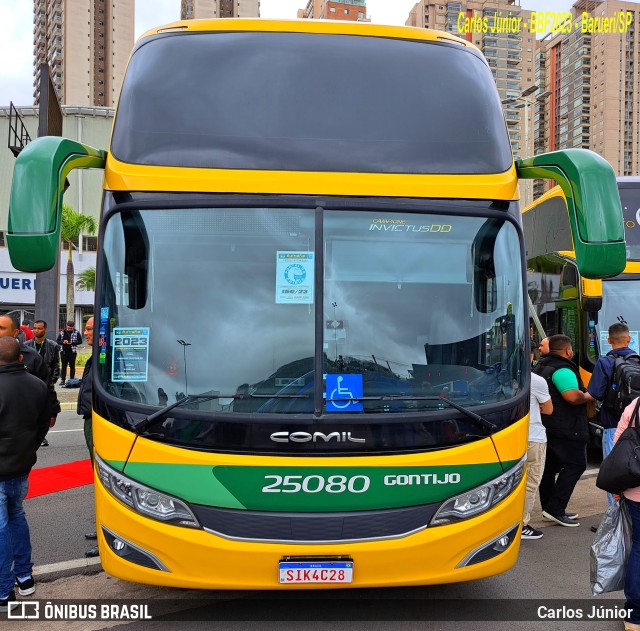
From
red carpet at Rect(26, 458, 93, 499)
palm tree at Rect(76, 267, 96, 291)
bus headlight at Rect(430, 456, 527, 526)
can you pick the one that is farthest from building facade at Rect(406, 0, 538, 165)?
bus headlight at Rect(430, 456, 527, 526)

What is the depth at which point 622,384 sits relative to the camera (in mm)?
5609

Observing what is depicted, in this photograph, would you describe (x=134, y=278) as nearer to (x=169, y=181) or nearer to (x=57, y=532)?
(x=169, y=181)

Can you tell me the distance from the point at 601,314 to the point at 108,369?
7.22 metres

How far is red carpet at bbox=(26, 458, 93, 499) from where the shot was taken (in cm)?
816

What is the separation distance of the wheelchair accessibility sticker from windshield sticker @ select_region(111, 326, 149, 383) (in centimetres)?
101

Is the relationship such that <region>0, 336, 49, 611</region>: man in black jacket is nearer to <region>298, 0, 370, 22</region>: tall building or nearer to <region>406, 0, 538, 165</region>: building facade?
<region>406, 0, 538, 165</region>: building facade

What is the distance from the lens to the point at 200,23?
4871 millimetres

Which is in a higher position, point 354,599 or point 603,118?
point 603,118

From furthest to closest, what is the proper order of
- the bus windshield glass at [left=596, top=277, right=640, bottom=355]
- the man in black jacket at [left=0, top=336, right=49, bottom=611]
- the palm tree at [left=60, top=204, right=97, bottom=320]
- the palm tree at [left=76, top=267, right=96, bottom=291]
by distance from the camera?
1. the palm tree at [left=76, top=267, right=96, bottom=291]
2. the palm tree at [left=60, top=204, right=97, bottom=320]
3. the bus windshield glass at [left=596, top=277, right=640, bottom=355]
4. the man in black jacket at [left=0, top=336, right=49, bottom=611]

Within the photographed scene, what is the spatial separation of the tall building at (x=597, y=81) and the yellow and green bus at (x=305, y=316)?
269ft

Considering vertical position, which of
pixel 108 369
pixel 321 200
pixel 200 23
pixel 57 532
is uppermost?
pixel 200 23

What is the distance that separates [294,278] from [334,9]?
107593 millimetres

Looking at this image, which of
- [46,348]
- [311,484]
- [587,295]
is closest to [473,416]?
[311,484]

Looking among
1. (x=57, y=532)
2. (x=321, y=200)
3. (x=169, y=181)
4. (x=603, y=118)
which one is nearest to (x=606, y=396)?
(x=321, y=200)
